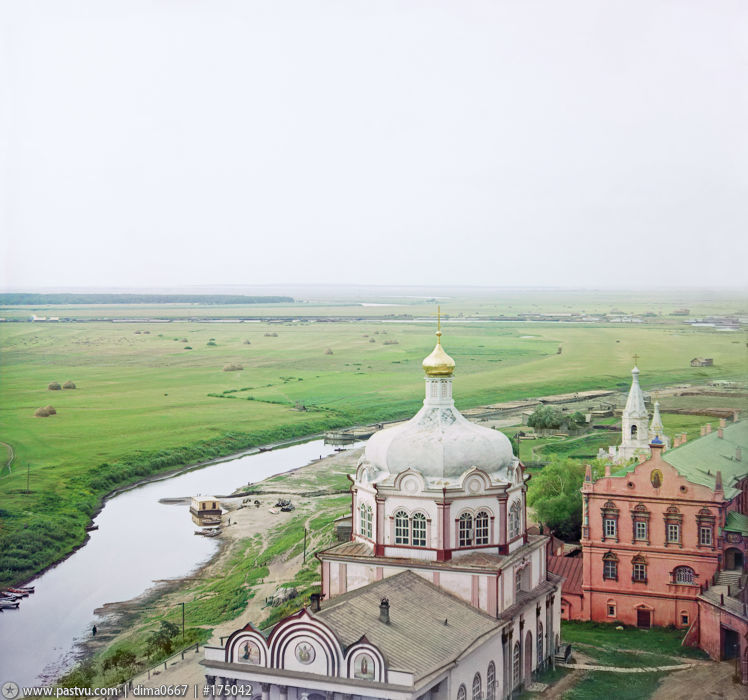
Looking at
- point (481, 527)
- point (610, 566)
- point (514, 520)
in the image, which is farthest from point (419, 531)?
point (610, 566)

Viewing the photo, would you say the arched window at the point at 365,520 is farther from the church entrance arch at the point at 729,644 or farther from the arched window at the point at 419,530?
the church entrance arch at the point at 729,644

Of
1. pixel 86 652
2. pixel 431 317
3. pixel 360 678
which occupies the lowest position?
pixel 86 652

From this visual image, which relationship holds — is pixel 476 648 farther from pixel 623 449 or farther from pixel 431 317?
pixel 431 317

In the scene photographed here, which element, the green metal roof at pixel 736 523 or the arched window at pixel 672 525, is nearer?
the green metal roof at pixel 736 523

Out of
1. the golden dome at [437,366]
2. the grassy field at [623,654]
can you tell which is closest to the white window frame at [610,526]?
the grassy field at [623,654]

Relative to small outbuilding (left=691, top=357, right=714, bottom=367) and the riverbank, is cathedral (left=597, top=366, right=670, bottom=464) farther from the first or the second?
the riverbank

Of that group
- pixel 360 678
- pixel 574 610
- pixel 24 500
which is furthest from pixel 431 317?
pixel 360 678

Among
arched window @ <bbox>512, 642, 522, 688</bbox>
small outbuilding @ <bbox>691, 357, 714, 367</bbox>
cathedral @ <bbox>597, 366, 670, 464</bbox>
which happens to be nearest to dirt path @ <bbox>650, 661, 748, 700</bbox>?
arched window @ <bbox>512, 642, 522, 688</bbox>
